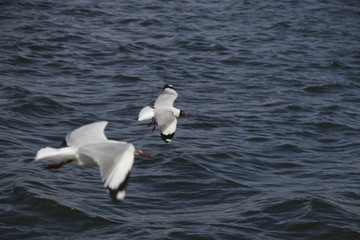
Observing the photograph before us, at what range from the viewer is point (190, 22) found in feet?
73.2

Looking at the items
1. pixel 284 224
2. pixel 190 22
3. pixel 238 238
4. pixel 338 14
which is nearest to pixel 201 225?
pixel 238 238

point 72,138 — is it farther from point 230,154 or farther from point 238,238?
point 230,154

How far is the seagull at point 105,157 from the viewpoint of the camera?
600 centimetres

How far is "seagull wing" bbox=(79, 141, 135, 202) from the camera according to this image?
5.95 m

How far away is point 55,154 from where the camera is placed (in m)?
6.29

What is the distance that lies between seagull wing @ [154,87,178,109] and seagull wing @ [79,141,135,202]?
403 centimetres

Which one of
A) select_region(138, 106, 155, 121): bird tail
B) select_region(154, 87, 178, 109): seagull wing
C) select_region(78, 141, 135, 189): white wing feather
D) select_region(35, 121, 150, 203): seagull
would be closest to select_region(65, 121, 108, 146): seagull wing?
select_region(35, 121, 150, 203): seagull

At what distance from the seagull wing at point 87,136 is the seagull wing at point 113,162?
0.45 metres

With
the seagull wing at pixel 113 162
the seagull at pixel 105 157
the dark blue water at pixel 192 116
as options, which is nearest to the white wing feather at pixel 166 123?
the dark blue water at pixel 192 116

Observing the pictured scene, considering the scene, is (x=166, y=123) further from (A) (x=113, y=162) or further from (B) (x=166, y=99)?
(A) (x=113, y=162)

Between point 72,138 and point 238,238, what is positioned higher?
point 72,138

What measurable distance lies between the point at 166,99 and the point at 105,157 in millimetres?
4605

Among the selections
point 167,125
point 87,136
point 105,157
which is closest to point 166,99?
point 167,125

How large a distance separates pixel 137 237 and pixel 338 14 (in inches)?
712
